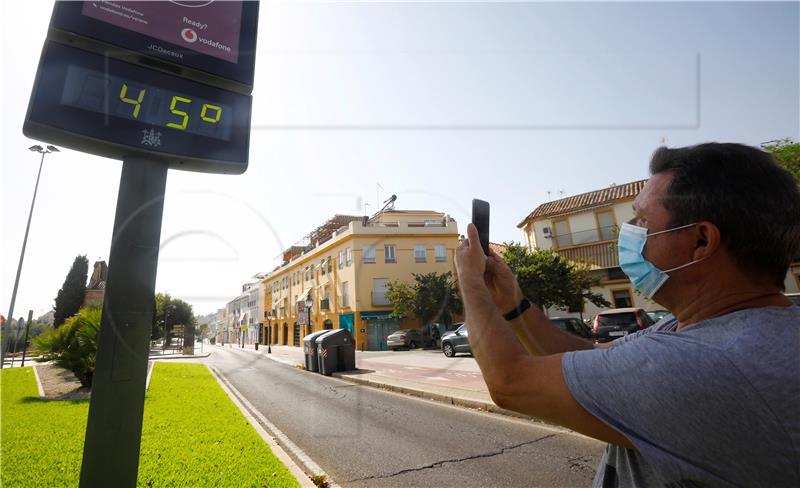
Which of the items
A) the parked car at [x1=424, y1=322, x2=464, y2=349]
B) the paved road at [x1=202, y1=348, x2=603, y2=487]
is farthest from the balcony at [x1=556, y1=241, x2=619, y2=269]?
the paved road at [x1=202, y1=348, x2=603, y2=487]

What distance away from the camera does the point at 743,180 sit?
44.7 inches

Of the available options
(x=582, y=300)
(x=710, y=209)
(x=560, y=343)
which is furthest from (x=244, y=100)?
(x=582, y=300)

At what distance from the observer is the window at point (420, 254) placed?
102ft

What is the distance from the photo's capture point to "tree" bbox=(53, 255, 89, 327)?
43584mm

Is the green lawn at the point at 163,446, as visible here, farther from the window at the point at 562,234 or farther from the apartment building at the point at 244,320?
the apartment building at the point at 244,320

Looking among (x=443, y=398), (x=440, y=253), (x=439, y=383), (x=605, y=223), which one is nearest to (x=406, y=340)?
(x=440, y=253)

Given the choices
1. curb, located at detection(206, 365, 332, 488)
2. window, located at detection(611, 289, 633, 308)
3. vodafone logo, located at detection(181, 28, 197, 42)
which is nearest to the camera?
vodafone logo, located at detection(181, 28, 197, 42)

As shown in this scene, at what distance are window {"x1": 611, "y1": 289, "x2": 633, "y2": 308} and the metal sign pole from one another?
26363 mm

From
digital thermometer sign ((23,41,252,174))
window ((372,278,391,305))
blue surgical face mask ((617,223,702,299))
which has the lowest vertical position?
blue surgical face mask ((617,223,702,299))

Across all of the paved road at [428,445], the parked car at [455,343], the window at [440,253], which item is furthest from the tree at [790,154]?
the window at [440,253]

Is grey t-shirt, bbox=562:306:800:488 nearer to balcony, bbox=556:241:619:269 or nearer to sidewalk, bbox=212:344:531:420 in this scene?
sidewalk, bbox=212:344:531:420

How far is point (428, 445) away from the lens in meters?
5.61

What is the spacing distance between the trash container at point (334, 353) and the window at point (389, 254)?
1663cm

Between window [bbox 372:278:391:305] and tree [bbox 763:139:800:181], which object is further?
window [bbox 372:278:391:305]
